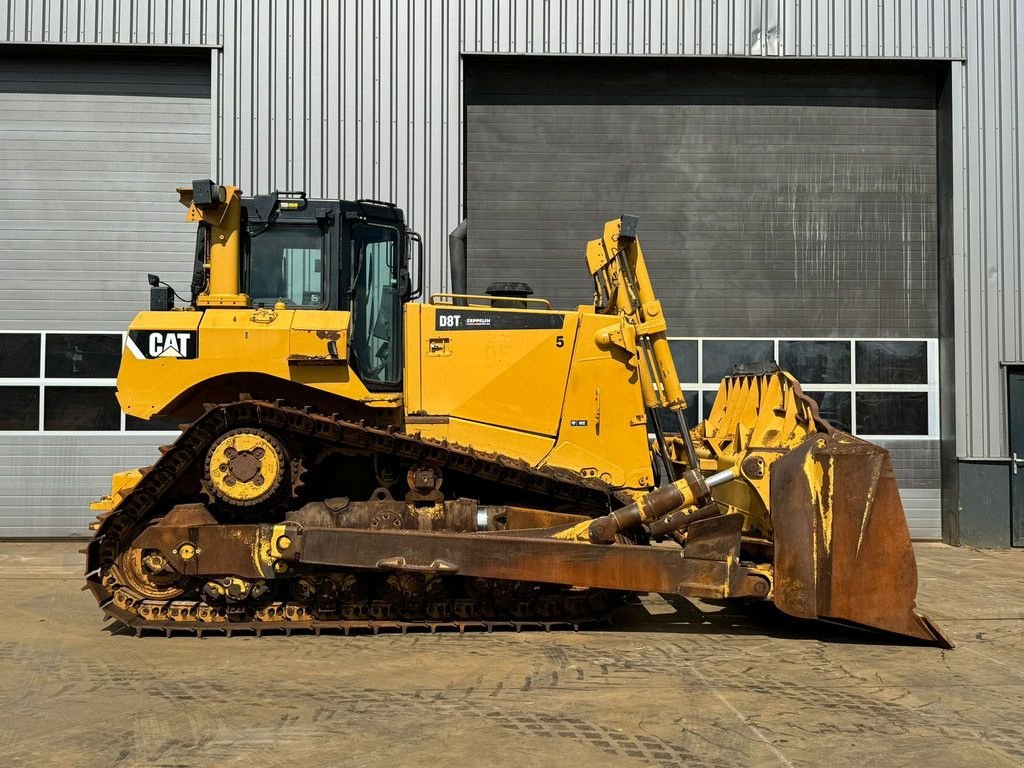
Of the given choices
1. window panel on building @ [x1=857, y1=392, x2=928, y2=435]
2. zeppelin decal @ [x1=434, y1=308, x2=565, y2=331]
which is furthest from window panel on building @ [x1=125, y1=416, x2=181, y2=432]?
window panel on building @ [x1=857, y1=392, x2=928, y2=435]

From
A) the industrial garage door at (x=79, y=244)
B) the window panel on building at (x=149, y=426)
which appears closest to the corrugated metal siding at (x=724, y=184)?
the industrial garage door at (x=79, y=244)

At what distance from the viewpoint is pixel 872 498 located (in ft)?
20.9

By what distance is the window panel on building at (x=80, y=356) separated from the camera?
11.7 meters

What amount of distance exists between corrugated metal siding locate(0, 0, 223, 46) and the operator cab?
17.4 ft

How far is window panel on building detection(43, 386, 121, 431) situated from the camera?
1167 cm

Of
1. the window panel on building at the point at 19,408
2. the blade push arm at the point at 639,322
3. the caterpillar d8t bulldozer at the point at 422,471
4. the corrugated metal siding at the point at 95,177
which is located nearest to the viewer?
the caterpillar d8t bulldozer at the point at 422,471

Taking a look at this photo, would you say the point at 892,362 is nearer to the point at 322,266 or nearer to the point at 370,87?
the point at 370,87

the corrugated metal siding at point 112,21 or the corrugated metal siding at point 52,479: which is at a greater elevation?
the corrugated metal siding at point 112,21

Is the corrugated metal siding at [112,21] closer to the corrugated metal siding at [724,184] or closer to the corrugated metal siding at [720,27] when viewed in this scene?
the corrugated metal siding at [720,27]

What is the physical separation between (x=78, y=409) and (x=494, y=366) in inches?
271

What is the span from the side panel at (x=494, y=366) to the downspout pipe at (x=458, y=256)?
3.12 meters

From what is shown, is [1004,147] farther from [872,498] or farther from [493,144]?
[872,498]

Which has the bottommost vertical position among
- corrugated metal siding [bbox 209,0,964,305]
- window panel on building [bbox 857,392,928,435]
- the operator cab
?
window panel on building [bbox 857,392,928,435]

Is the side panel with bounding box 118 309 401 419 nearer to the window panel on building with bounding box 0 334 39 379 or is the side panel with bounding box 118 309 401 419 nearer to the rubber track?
the rubber track
